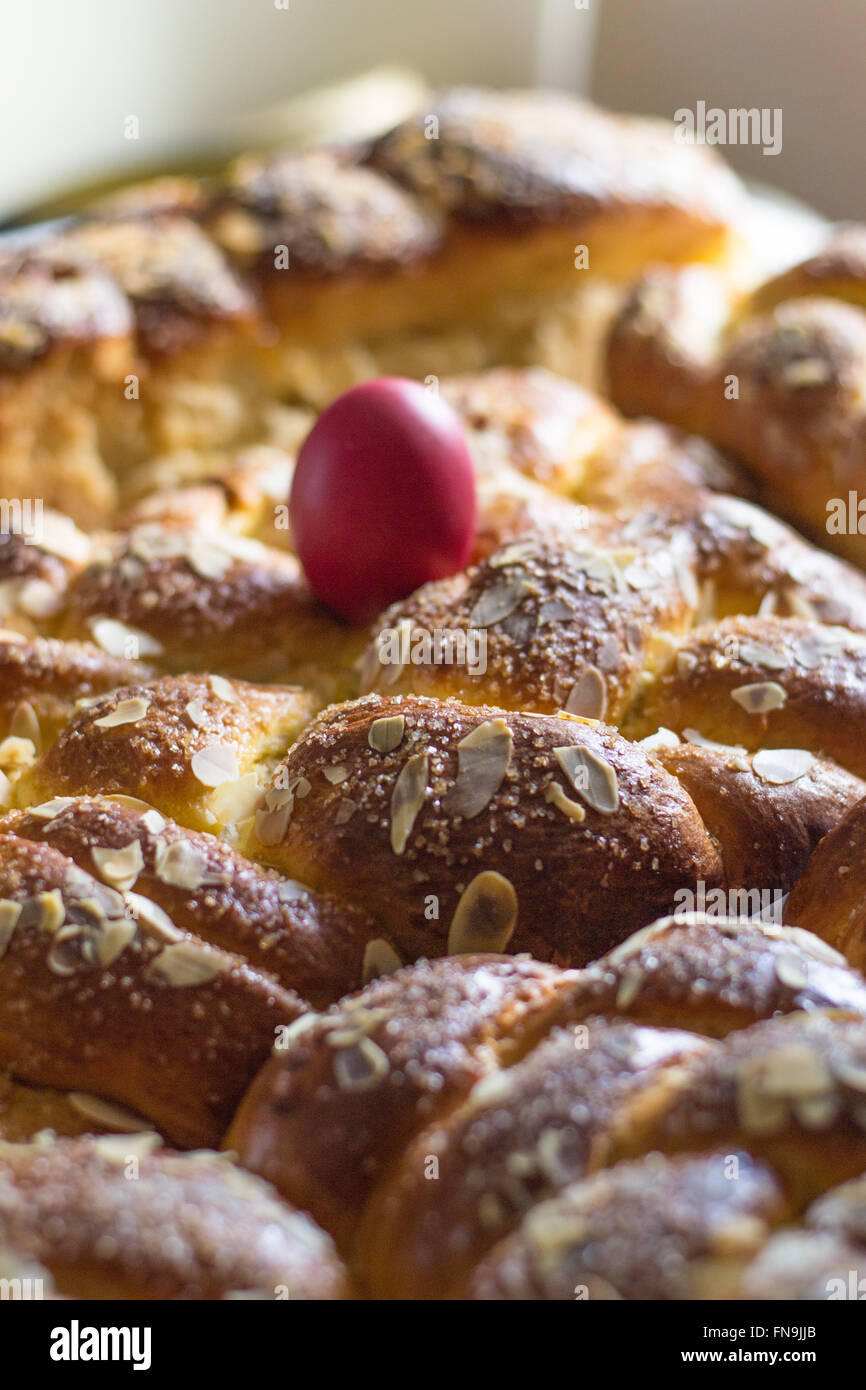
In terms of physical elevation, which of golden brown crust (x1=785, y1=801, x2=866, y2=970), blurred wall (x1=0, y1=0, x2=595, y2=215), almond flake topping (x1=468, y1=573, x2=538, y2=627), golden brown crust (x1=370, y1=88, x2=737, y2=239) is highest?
blurred wall (x1=0, y1=0, x2=595, y2=215)

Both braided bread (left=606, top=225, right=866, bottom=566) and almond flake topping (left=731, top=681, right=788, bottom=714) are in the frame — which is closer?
almond flake topping (left=731, top=681, right=788, bottom=714)

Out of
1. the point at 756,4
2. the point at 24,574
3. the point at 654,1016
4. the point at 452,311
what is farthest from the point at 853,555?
the point at 756,4

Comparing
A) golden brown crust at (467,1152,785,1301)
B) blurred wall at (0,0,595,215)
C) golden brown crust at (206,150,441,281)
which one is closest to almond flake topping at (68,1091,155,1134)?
golden brown crust at (467,1152,785,1301)

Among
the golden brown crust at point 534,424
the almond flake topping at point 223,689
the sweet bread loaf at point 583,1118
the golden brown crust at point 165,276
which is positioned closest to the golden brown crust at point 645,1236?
the sweet bread loaf at point 583,1118

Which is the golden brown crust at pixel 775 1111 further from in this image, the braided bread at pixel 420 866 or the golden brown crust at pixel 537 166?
the golden brown crust at pixel 537 166

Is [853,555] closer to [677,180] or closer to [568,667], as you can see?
[568,667]

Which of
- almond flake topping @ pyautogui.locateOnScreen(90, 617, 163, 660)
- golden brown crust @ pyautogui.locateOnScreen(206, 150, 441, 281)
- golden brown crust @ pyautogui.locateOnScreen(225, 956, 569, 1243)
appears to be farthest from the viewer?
golden brown crust @ pyautogui.locateOnScreen(206, 150, 441, 281)

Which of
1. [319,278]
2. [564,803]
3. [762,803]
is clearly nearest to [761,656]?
[762,803]

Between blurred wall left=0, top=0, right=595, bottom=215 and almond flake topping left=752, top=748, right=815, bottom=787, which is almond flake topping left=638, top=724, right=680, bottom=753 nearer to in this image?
almond flake topping left=752, top=748, right=815, bottom=787
